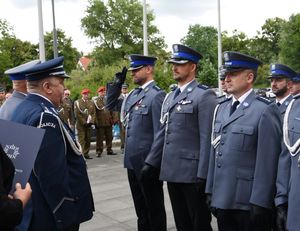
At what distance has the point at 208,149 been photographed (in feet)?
12.2

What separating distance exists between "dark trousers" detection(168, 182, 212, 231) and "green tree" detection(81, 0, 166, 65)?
47.2 meters

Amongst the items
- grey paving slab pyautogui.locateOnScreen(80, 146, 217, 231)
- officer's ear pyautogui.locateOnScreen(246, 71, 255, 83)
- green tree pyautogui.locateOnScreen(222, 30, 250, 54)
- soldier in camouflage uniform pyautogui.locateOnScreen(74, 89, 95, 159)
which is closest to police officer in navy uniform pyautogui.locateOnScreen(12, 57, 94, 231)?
officer's ear pyautogui.locateOnScreen(246, 71, 255, 83)

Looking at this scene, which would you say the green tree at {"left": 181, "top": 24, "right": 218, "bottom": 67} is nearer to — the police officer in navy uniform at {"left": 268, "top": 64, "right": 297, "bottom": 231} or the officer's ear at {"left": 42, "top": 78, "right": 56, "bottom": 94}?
the police officer in navy uniform at {"left": 268, "top": 64, "right": 297, "bottom": 231}

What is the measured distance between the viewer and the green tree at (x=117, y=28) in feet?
167

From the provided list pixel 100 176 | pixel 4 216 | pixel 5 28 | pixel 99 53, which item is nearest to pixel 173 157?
pixel 4 216

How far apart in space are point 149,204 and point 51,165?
6.12 feet

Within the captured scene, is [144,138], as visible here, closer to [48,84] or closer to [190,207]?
[190,207]

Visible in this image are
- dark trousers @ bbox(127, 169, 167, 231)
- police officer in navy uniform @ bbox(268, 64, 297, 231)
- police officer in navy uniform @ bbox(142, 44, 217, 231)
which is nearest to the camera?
police officer in navy uniform @ bbox(142, 44, 217, 231)

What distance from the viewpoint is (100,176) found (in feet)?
27.8

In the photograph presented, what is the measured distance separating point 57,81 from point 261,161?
1.59m

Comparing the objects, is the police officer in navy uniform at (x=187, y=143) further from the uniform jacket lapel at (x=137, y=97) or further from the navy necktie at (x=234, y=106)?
the uniform jacket lapel at (x=137, y=97)

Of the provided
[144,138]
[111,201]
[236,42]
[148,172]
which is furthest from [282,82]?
[236,42]

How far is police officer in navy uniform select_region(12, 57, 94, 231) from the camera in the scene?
2.86m

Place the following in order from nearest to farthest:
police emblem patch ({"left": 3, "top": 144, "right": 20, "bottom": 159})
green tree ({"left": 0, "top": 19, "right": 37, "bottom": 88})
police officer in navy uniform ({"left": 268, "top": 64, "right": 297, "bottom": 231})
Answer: police emblem patch ({"left": 3, "top": 144, "right": 20, "bottom": 159}) → police officer in navy uniform ({"left": 268, "top": 64, "right": 297, "bottom": 231}) → green tree ({"left": 0, "top": 19, "right": 37, "bottom": 88})
